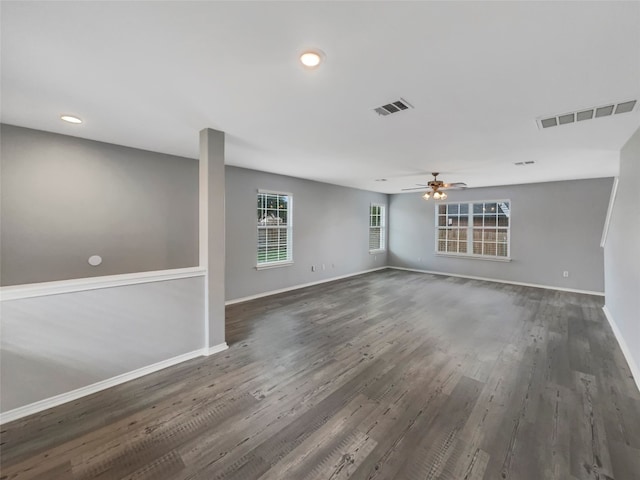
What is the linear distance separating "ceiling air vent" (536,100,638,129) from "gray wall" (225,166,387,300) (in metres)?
4.40

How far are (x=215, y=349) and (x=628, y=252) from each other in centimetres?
493

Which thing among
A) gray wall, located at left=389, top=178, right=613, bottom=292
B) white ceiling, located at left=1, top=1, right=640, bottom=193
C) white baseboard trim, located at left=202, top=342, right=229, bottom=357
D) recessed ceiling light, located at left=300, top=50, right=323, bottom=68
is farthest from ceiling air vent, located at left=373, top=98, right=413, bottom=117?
gray wall, located at left=389, top=178, right=613, bottom=292

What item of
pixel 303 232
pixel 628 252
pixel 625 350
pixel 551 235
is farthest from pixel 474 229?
pixel 303 232

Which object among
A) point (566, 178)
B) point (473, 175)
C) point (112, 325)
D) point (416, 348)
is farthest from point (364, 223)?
point (112, 325)

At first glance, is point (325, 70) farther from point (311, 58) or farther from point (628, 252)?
point (628, 252)

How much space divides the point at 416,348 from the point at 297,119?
2.98m

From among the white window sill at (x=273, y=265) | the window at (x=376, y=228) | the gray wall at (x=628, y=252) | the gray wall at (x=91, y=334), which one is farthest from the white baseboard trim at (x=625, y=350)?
the window at (x=376, y=228)

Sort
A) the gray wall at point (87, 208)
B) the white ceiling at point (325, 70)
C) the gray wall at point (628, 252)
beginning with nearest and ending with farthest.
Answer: the white ceiling at point (325, 70) → the gray wall at point (628, 252) → the gray wall at point (87, 208)

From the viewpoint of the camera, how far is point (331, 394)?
2355 mm

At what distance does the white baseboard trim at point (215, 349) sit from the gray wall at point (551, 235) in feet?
22.5

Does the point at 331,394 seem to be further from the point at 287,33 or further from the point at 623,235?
the point at 623,235

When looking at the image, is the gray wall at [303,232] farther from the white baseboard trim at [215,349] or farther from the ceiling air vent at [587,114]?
the ceiling air vent at [587,114]

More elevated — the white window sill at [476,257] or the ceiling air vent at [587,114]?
the ceiling air vent at [587,114]

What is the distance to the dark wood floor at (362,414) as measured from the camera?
166 cm
